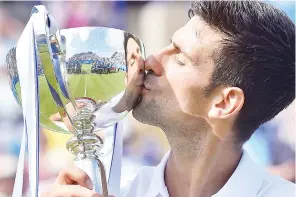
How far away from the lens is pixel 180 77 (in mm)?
1023

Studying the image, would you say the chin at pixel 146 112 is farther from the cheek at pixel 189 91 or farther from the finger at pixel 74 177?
the finger at pixel 74 177

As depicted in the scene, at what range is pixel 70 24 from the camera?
2420 mm

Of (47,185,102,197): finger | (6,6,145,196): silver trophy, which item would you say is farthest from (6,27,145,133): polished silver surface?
(47,185,102,197): finger

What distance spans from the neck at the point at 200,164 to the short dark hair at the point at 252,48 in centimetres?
7

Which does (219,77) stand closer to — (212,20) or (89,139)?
(212,20)

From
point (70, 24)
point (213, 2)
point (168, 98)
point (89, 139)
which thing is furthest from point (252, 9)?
point (70, 24)

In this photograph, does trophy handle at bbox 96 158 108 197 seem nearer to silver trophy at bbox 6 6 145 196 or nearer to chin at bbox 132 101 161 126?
silver trophy at bbox 6 6 145 196

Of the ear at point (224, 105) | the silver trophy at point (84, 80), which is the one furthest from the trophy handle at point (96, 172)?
the ear at point (224, 105)

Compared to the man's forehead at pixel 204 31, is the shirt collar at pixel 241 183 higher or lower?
lower

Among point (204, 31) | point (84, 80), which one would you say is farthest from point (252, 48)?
point (84, 80)

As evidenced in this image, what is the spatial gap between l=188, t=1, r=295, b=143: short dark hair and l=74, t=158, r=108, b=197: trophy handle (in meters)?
0.25

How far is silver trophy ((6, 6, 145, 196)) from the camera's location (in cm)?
87

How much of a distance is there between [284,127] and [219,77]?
4.24ft

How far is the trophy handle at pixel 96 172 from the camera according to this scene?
0.90m
